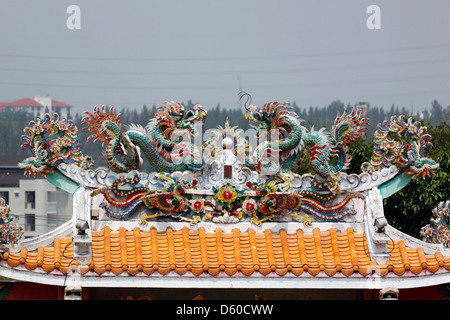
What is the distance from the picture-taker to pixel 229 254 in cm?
1216

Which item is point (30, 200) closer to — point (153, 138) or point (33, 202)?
point (33, 202)

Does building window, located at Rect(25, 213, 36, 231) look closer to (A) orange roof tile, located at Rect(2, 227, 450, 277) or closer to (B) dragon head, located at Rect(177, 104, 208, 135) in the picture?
(B) dragon head, located at Rect(177, 104, 208, 135)

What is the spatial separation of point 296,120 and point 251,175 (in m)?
1.01

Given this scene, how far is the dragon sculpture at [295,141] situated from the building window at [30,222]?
3372 cm

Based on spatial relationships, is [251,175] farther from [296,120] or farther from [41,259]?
[41,259]

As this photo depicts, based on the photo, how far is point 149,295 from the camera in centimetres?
1263

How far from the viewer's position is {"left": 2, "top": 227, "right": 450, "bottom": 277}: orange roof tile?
38.9 ft

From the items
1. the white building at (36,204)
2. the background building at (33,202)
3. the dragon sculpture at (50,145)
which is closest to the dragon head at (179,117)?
the dragon sculpture at (50,145)

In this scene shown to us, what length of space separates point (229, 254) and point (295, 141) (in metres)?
1.87

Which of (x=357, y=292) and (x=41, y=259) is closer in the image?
(x=41, y=259)

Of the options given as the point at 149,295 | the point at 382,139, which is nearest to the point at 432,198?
the point at 382,139

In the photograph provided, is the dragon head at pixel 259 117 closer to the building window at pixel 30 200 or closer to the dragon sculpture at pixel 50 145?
the dragon sculpture at pixel 50 145
